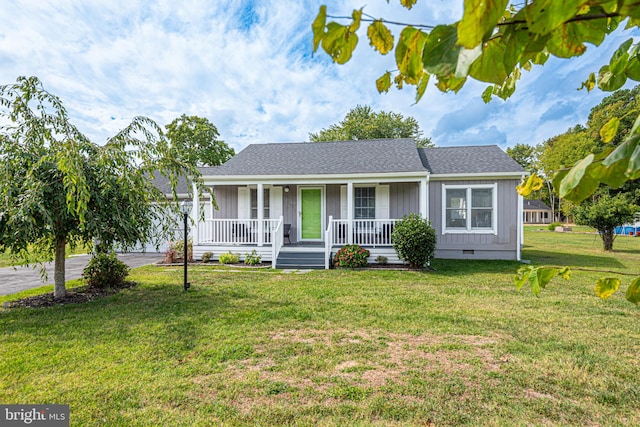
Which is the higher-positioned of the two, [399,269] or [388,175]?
[388,175]

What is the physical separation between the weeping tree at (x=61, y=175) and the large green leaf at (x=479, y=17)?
5425 mm

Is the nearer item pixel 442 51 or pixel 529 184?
pixel 442 51

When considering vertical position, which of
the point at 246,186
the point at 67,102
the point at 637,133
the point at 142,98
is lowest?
the point at 637,133

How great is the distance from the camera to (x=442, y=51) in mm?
592

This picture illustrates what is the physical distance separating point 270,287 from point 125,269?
352cm

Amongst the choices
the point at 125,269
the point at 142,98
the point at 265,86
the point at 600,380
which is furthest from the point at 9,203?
the point at 265,86

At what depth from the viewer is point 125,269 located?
7.27 meters

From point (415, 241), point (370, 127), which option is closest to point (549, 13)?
point (415, 241)

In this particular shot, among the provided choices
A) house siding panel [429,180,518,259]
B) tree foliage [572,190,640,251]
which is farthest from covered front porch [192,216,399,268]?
tree foliage [572,190,640,251]

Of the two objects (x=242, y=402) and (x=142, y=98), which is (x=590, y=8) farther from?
(x=142, y=98)

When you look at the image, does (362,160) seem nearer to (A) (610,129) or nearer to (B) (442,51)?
(A) (610,129)

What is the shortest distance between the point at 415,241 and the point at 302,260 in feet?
11.8

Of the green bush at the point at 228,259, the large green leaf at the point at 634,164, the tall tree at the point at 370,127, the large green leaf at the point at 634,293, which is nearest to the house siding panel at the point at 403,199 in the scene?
the green bush at the point at 228,259

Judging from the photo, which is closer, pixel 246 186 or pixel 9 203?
pixel 9 203
